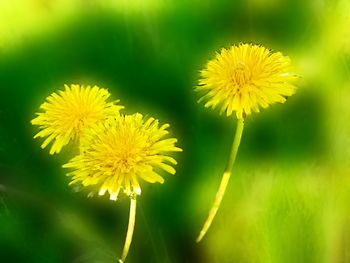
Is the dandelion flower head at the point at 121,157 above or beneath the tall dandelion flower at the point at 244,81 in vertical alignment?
beneath

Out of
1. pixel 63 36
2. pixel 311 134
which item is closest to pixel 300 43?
pixel 311 134

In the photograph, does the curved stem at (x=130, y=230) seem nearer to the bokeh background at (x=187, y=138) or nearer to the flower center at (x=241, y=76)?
the bokeh background at (x=187, y=138)

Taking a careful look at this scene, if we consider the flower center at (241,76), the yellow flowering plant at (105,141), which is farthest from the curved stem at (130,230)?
the flower center at (241,76)

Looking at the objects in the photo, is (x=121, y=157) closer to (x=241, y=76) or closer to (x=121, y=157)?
(x=121, y=157)

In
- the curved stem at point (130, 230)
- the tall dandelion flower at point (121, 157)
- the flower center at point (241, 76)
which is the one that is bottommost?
the curved stem at point (130, 230)

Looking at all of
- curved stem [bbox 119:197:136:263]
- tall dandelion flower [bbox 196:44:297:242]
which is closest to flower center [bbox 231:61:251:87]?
tall dandelion flower [bbox 196:44:297:242]

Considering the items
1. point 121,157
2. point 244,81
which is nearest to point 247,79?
point 244,81
